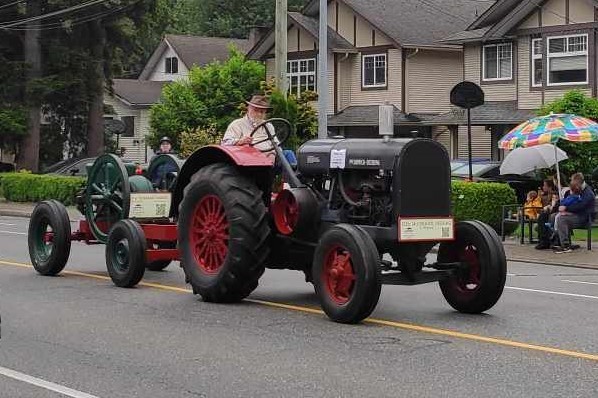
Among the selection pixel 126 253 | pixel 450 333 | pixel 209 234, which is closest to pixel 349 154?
pixel 209 234

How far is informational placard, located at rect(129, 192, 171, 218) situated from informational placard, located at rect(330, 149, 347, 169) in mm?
3231

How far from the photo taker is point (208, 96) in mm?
45719

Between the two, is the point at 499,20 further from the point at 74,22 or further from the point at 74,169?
the point at 74,22

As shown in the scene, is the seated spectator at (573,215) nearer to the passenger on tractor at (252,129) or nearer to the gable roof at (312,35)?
the passenger on tractor at (252,129)

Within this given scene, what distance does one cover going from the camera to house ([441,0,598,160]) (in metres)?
34.2

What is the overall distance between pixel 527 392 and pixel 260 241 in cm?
420

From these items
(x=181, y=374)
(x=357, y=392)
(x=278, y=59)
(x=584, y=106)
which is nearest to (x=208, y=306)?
(x=181, y=374)

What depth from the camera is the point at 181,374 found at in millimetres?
7574

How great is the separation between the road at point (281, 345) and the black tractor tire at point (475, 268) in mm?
196

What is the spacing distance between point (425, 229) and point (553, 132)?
1041cm

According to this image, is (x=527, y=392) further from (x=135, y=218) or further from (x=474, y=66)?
(x=474, y=66)

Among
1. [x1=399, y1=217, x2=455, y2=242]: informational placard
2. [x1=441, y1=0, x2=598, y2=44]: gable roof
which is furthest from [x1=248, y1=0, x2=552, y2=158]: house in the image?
[x1=399, y1=217, x2=455, y2=242]: informational placard

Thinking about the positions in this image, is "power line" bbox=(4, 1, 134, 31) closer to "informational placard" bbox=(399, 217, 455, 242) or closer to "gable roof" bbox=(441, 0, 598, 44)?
"gable roof" bbox=(441, 0, 598, 44)

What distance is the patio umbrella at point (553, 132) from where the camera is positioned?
1917 cm
